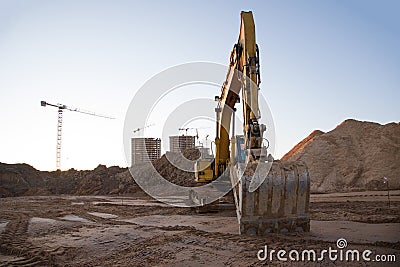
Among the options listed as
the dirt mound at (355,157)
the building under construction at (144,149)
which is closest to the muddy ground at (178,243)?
the dirt mound at (355,157)

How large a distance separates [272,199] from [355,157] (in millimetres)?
21498

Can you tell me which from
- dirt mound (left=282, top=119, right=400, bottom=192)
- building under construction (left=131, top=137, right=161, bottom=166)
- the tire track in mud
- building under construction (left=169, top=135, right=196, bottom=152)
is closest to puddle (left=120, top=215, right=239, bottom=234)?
the tire track in mud

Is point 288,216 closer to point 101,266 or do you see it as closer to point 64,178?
point 101,266

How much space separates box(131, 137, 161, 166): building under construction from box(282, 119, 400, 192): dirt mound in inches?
713

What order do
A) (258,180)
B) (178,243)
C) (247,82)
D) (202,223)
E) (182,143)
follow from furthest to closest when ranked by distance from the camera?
(182,143) → (202,223) → (247,82) → (258,180) → (178,243)

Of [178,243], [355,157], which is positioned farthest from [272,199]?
[355,157]

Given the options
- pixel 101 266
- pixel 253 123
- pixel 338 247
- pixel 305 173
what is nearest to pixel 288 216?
pixel 305 173

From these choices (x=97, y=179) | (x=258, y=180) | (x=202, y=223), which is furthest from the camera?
(x=97, y=179)

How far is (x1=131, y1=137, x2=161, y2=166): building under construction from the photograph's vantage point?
43250 mm

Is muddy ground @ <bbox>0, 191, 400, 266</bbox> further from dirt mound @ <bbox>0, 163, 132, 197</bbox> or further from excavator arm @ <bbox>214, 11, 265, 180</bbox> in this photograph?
dirt mound @ <bbox>0, 163, 132, 197</bbox>

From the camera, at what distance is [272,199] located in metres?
7.40

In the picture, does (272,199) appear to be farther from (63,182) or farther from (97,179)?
(63,182)

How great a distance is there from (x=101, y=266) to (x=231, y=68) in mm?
8040

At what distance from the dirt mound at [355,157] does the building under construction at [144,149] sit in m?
18.1
